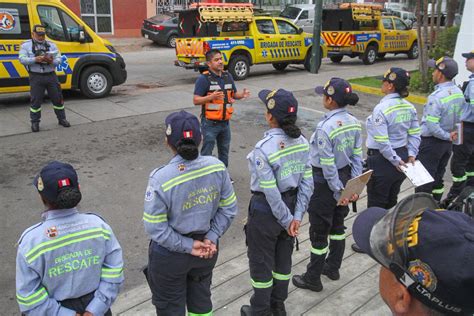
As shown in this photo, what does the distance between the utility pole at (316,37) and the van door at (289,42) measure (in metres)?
0.48

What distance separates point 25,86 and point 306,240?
7976 millimetres

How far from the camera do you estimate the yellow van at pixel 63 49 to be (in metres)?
9.53

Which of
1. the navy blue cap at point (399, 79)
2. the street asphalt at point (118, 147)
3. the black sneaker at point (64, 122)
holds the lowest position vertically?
the street asphalt at point (118, 147)

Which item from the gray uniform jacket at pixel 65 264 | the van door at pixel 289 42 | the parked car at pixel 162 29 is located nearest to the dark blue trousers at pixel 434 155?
the gray uniform jacket at pixel 65 264

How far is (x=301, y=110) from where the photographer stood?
1071cm

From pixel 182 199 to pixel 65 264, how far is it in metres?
0.77

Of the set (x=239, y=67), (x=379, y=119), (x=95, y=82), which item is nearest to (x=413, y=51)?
(x=239, y=67)

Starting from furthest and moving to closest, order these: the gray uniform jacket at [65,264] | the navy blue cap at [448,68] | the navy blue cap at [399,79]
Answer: the navy blue cap at [448,68] < the navy blue cap at [399,79] < the gray uniform jacket at [65,264]

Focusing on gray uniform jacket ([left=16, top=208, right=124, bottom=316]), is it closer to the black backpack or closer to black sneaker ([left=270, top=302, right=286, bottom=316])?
black sneaker ([left=270, top=302, right=286, bottom=316])

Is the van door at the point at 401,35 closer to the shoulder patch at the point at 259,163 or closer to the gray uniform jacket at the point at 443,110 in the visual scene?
the gray uniform jacket at the point at 443,110

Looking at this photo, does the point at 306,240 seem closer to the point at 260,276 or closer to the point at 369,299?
the point at 369,299

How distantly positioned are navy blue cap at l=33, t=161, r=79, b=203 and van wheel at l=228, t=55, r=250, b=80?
11.6 meters

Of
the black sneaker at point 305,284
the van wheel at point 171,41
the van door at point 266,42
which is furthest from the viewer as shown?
the van wheel at point 171,41

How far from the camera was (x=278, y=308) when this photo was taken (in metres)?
3.47
